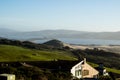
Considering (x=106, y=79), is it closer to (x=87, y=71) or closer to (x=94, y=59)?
(x=87, y=71)

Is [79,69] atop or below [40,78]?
below

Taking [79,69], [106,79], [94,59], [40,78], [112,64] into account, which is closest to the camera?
[40,78]

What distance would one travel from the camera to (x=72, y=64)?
54.5 metres

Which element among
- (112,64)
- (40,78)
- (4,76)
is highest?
(4,76)

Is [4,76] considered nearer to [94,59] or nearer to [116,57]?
[94,59]

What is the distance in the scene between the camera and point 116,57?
5689 inches

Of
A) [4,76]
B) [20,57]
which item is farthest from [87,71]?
[4,76]

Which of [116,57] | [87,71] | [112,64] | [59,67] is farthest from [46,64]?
[116,57]

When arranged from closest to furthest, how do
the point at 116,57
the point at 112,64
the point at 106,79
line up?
the point at 106,79 < the point at 112,64 < the point at 116,57

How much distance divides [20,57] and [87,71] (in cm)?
3280

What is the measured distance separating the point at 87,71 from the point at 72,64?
5.78 m

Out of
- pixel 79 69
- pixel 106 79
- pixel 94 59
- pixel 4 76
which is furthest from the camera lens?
pixel 94 59

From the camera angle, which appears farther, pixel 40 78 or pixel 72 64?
pixel 72 64

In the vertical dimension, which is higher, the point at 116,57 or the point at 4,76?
the point at 4,76
